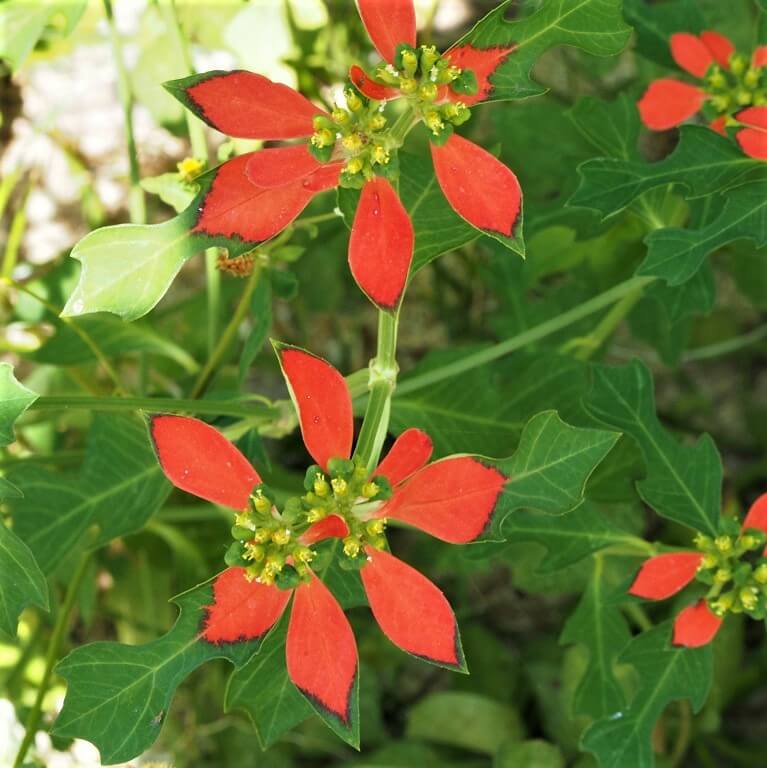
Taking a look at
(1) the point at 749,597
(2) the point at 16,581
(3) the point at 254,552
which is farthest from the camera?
(1) the point at 749,597

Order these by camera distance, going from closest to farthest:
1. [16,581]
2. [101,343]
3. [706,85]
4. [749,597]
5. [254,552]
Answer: [254,552]
[16,581]
[749,597]
[706,85]
[101,343]

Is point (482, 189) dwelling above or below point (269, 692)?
above

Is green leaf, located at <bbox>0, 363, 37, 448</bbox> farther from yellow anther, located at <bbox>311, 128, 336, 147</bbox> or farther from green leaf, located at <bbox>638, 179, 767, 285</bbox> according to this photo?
green leaf, located at <bbox>638, 179, 767, 285</bbox>

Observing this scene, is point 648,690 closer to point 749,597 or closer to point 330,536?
point 749,597

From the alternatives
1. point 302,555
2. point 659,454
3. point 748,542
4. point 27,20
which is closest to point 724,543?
point 748,542

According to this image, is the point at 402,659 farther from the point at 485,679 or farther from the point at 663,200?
the point at 663,200

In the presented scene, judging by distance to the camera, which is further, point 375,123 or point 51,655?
point 51,655
